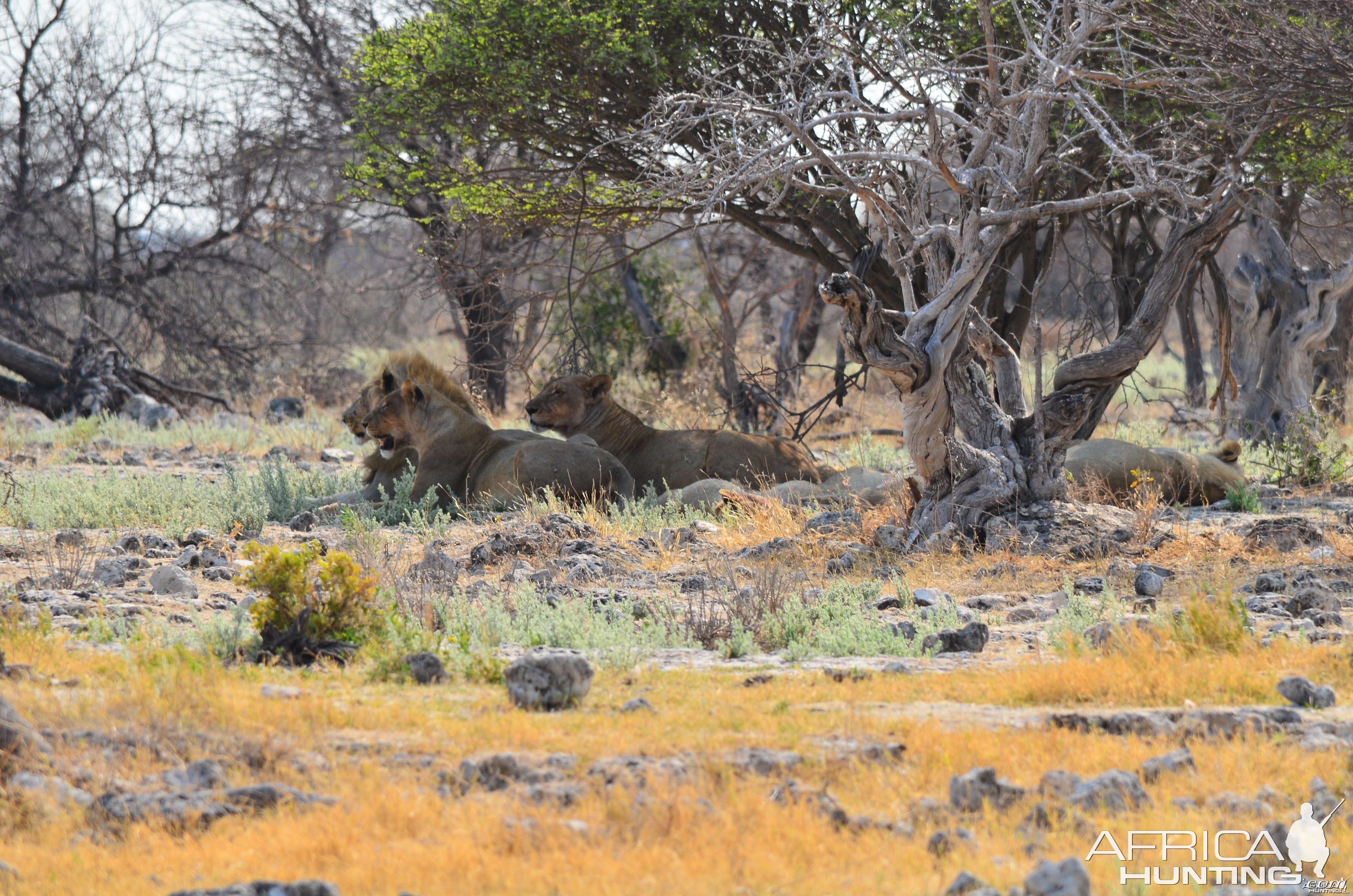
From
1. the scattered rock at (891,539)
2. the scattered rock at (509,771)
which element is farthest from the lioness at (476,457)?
the scattered rock at (509,771)

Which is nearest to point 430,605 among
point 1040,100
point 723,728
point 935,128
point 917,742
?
point 723,728

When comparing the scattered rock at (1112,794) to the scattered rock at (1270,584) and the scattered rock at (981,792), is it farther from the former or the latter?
the scattered rock at (1270,584)

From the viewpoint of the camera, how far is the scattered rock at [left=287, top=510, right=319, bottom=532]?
10.6 m

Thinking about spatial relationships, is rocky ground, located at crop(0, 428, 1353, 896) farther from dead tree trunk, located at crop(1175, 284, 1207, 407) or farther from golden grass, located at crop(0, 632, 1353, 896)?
dead tree trunk, located at crop(1175, 284, 1207, 407)

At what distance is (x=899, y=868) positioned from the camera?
3.53 meters

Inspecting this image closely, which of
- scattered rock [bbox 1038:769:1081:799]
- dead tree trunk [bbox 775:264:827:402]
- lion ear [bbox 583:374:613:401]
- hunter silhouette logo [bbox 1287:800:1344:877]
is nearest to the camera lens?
hunter silhouette logo [bbox 1287:800:1344:877]

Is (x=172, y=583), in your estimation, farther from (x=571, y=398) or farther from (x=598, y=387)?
(x=598, y=387)

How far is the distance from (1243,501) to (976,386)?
317 cm

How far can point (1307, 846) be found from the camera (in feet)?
11.6

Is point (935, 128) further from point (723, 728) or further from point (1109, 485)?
point (723, 728)

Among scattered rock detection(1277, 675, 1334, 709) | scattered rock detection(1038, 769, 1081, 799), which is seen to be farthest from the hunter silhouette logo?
scattered rock detection(1277, 675, 1334, 709)

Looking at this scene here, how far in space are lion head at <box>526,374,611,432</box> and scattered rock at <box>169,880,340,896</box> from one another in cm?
981

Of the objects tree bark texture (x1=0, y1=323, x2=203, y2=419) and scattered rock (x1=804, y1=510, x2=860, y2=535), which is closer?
scattered rock (x1=804, y1=510, x2=860, y2=535)

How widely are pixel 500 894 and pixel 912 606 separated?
418 cm
